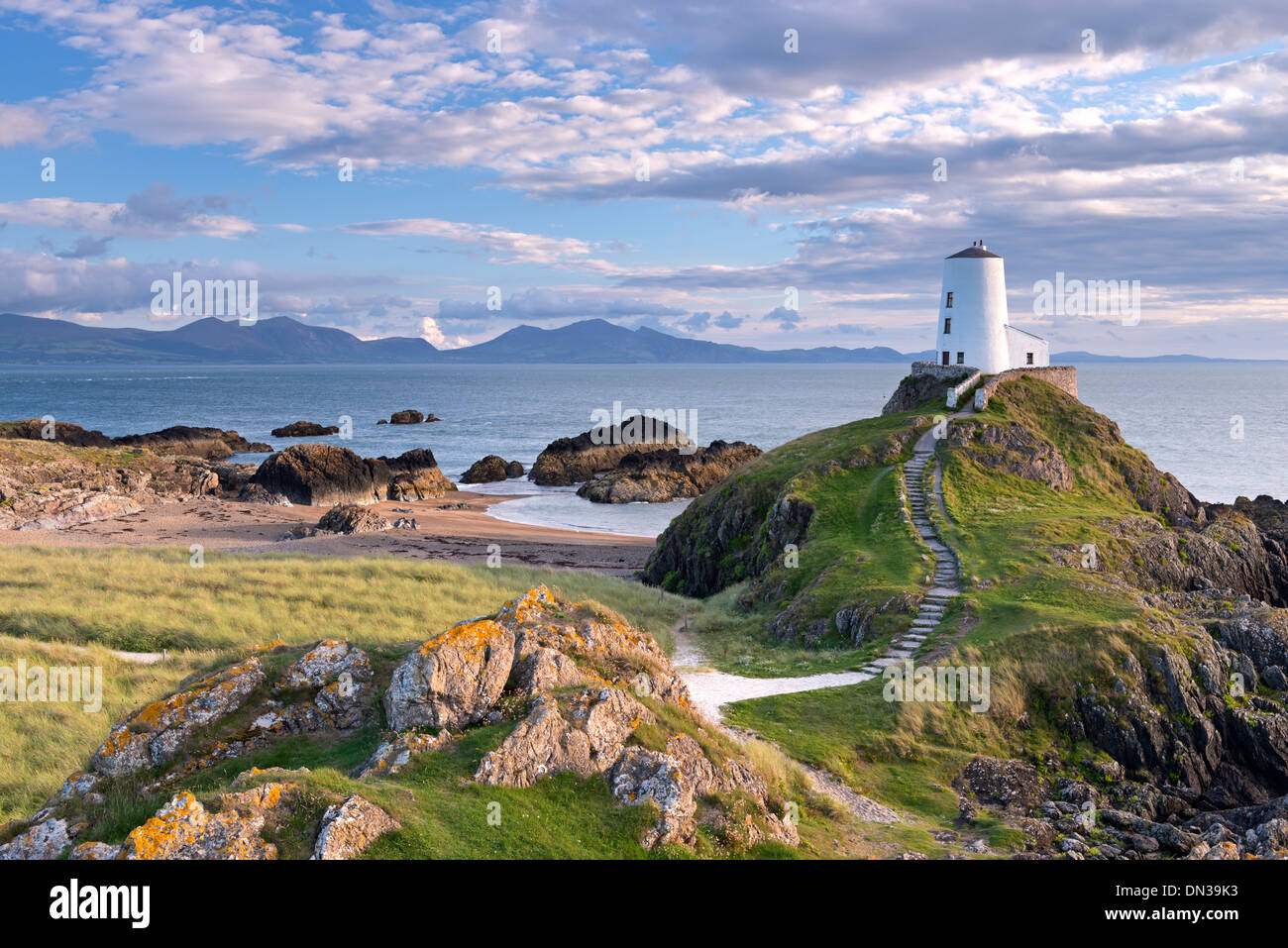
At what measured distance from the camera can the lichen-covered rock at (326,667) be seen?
48.0 feet

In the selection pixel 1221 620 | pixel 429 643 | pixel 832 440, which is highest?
pixel 832 440

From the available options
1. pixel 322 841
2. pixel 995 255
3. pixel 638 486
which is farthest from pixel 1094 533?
pixel 638 486

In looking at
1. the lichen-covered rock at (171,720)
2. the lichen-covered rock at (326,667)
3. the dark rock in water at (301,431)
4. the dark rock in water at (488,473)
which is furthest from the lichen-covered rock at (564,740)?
the dark rock in water at (301,431)

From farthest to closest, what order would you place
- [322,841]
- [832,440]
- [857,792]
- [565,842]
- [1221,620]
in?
[832,440]
[1221,620]
[857,792]
[565,842]
[322,841]

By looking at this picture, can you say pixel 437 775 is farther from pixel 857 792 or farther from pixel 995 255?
pixel 995 255

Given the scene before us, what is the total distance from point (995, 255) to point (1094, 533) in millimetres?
28382

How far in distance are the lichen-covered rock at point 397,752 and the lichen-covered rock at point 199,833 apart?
76.4 inches

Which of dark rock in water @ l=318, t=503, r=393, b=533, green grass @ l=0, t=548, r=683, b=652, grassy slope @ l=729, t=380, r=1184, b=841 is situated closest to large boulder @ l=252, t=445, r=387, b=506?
dark rock in water @ l=318, t=503, r=393, b=533

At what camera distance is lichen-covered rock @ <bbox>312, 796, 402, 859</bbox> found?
10000mm

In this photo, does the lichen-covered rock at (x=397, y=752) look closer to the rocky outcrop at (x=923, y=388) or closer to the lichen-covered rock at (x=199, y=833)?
the lichen-covered rock at (x=199, y=833)

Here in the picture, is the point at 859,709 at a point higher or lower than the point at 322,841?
lower

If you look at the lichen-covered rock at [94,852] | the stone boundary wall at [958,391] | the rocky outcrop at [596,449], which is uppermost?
the stone boundary wall at [958,391]

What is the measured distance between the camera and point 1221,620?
26734 mm

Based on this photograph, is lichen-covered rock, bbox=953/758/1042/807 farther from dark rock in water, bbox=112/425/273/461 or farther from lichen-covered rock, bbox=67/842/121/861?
dark rock in water, bbox=112/425/273/461
